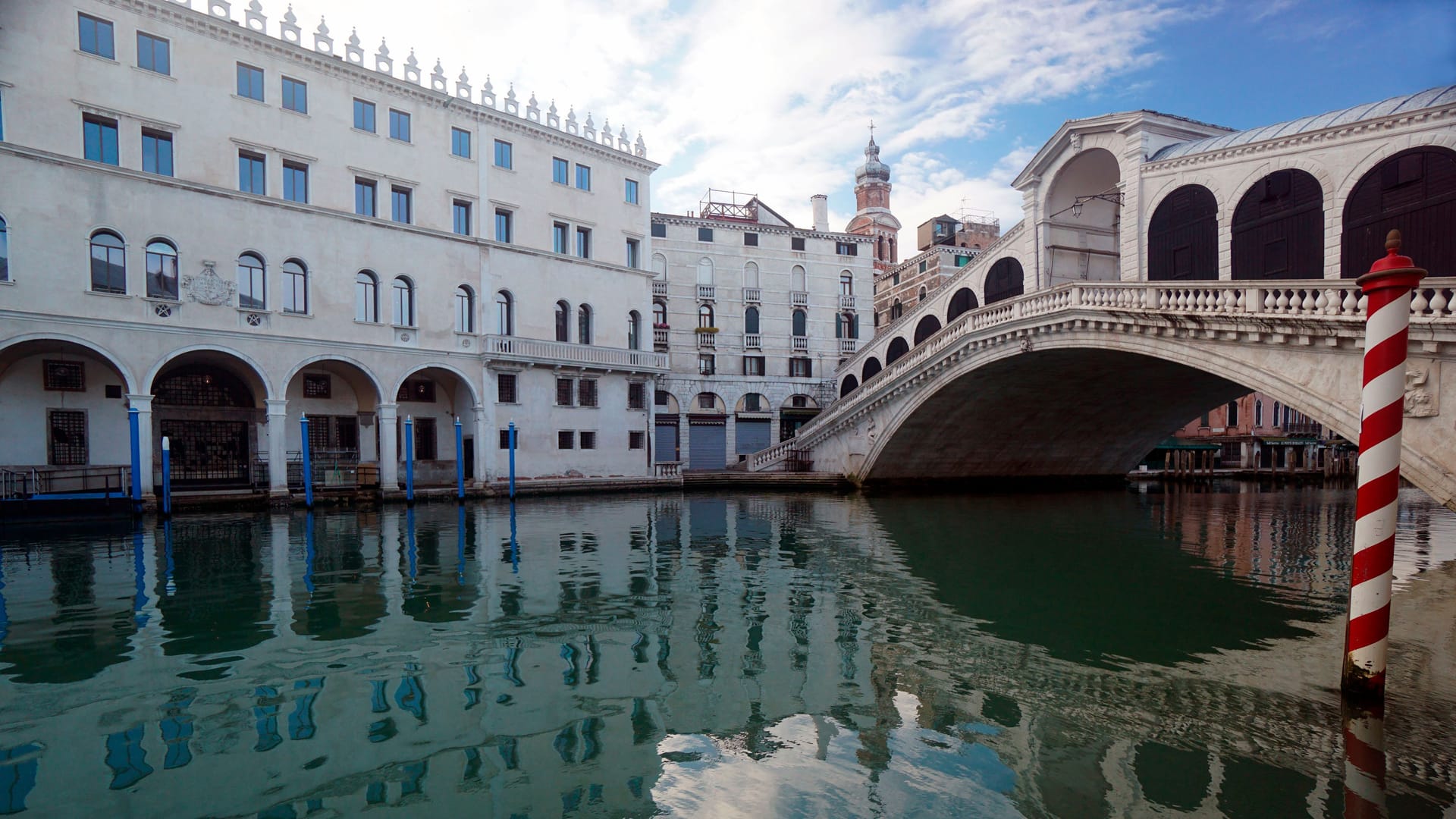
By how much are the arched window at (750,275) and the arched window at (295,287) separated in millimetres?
17619

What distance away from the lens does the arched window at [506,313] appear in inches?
941

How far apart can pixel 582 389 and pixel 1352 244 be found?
65.4 ft

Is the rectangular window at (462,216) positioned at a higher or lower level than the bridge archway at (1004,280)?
higher

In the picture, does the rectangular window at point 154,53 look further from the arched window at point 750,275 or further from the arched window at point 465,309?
the arched window at point 750,275

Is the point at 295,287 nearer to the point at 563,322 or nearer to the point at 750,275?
the point at 563,322

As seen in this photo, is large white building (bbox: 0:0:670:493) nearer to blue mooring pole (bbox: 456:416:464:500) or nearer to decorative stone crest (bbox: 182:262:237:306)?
decorative stone crest (bbox: 182:262:237:306)

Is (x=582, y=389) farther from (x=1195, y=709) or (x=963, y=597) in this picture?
(x=1195, y=709)

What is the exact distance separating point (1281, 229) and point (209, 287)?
22.6m

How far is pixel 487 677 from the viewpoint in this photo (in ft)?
17.9

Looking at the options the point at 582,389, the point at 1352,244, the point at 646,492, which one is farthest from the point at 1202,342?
the point at 582,389

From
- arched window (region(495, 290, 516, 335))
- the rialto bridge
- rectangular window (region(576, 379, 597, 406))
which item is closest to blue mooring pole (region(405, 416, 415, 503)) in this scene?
arched window (region(495, 290, 516, 335))

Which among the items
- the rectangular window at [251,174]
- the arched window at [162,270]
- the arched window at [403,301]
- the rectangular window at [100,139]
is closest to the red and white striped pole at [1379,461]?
the arched window at [162,270]

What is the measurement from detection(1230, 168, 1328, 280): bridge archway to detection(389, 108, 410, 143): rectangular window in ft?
68.1

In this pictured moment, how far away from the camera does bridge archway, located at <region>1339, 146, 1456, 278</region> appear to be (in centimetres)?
1132
